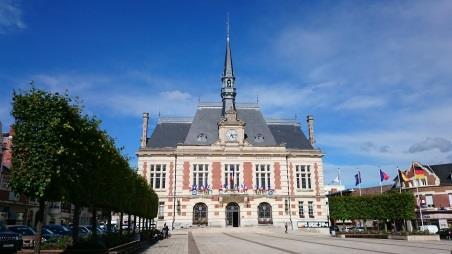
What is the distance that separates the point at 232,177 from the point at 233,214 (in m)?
4.96

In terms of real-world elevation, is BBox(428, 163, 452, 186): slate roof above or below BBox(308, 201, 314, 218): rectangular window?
above

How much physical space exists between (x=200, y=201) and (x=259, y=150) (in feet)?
35.0

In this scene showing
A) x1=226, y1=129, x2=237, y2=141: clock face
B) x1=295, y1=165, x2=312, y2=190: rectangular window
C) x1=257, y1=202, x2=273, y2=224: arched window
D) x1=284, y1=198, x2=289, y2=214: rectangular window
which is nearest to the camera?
x1=257, y1=202, x2=273, y2=224: arched window

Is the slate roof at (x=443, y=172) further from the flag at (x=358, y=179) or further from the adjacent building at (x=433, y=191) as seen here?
the flag at (x=358, y=179)

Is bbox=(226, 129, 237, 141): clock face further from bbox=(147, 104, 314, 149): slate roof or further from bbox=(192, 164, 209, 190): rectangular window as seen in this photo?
bbox=(192, 164, 209, 190): rectangular window

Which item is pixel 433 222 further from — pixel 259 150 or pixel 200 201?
pixel 200 201

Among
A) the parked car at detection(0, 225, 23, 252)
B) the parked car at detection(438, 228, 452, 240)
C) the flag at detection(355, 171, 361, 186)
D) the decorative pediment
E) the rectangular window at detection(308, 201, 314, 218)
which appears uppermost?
the decorative pediment

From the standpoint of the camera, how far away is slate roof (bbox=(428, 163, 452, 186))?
171 ft

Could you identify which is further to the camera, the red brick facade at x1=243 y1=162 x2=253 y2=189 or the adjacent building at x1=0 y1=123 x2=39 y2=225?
the red brick facade at x1=243 y1=162 x2=253 y2=189

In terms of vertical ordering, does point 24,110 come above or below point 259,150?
below

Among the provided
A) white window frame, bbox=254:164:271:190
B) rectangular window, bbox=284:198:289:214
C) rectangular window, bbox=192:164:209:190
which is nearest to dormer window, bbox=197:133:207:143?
rectangular window, bbox=192:164:209:190

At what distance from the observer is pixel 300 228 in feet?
164

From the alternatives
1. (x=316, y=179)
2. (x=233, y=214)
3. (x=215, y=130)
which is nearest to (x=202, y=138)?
(x=215, y=130)

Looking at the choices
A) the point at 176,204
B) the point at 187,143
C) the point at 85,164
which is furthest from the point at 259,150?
the point at 85,164
